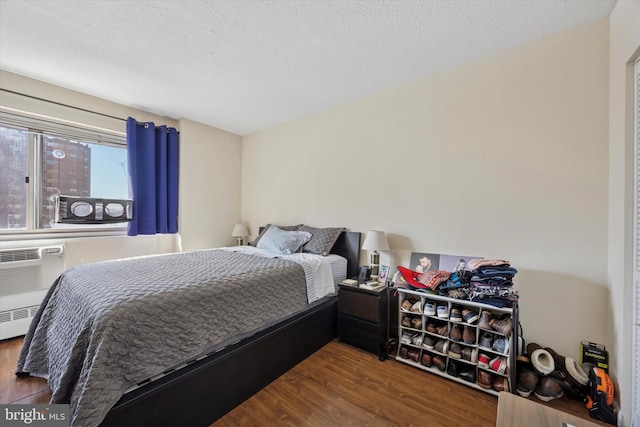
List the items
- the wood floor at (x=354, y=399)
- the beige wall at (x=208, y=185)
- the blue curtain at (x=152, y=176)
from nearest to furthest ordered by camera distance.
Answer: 1. the wood floor at (x=354, y=399)
2. the blue curtain at (x=152, y=176)
3. the beige wall at (x=208, y=185)

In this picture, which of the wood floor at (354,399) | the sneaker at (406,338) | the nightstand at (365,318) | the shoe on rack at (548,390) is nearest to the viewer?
the wood floor at (354,399)

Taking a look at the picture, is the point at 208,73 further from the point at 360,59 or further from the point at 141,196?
the point at 141,196

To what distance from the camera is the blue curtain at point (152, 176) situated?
3.06 m

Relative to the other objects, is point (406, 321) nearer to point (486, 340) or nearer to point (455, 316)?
point (455, 316)

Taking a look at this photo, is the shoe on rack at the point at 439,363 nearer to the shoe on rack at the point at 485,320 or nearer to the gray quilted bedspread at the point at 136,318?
the shoe on rack at the point at 485,320

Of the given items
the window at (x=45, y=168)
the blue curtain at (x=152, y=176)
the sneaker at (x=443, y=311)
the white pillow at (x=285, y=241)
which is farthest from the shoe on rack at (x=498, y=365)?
the window at (x=45, y=168)

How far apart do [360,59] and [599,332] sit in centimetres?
263

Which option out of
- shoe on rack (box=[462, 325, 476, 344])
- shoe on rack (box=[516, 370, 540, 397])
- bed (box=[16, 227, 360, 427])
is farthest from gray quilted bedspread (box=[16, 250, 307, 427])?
shoe on rack (box=[516, 370, 540, 397])

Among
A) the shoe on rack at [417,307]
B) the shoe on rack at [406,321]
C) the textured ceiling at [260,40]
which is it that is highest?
the textured ceiling at [260,40]

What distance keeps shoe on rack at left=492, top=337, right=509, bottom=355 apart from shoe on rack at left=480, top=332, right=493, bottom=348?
24 mm

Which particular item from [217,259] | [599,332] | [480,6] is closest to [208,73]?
[217,259]

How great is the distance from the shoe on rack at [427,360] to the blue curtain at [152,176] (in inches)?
132

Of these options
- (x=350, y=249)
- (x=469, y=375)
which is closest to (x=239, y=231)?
(x=350, y=249)

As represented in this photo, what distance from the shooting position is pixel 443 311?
1.86m
